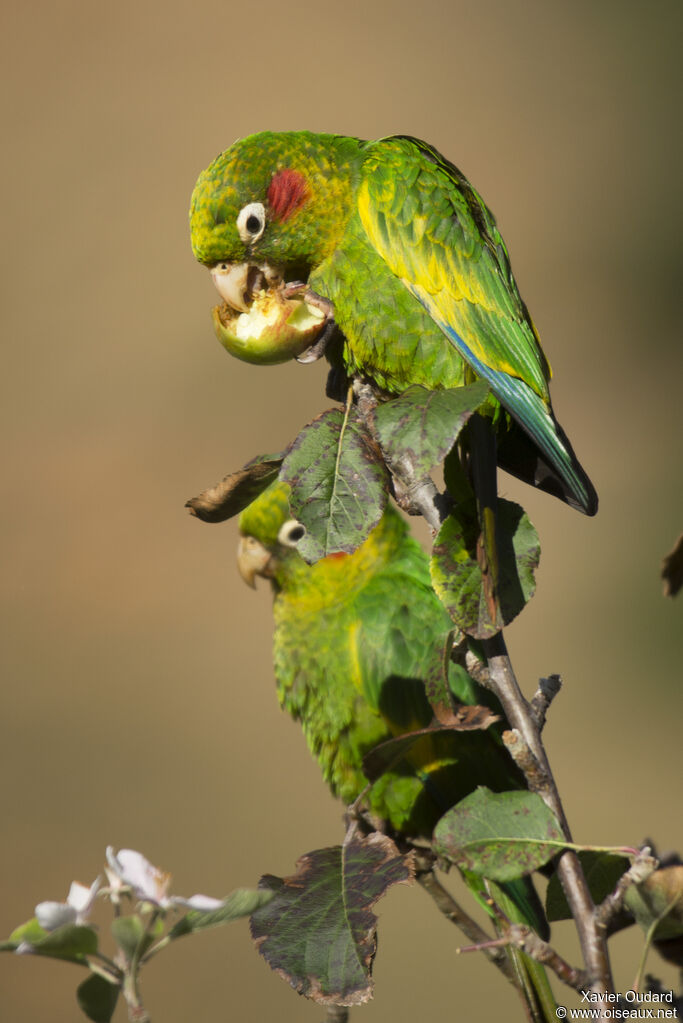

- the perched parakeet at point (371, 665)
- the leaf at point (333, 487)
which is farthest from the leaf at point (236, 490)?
the perched parakeet at point (371, 665)

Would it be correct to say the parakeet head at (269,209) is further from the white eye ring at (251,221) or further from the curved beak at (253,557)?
the curved beak at (253,557)

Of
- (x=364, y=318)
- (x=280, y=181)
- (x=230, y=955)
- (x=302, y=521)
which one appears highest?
(x=280, y=181)

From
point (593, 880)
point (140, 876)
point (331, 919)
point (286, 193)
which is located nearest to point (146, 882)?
point (140, 876)

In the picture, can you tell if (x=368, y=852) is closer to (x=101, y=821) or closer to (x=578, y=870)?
(x=578, y=870)

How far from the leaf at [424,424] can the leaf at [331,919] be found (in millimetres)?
213

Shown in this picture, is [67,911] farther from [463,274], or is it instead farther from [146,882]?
[463,274]

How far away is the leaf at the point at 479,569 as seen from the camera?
505mm

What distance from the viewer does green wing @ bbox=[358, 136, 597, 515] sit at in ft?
2.13

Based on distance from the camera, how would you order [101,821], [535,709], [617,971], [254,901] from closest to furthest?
[254,901], [535,709], [617,971], [101,821]

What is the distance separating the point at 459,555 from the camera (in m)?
0.53

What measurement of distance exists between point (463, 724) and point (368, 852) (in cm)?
10

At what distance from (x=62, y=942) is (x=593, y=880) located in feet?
0.93

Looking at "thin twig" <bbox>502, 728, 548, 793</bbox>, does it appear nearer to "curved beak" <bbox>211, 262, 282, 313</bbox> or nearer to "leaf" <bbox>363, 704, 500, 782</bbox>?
"leaf" <bbox>363, 704, 500, 782</bbox>

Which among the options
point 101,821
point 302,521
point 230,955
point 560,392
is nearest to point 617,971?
point 230,955
